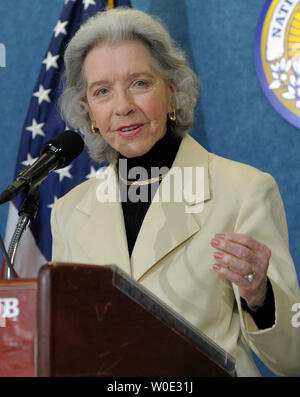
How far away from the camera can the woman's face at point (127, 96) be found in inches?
66.6

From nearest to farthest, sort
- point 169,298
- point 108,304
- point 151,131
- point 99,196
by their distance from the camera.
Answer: point 108,304, point 169,298, point 151,131, point 99,196

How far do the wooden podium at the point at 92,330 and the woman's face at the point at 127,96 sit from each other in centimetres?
100

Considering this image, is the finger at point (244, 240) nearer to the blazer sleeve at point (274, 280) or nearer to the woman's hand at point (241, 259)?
the woman's hand at point (241, 259)

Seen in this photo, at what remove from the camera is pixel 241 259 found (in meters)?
1.00

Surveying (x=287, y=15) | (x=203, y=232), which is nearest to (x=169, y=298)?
(x=203, y=232)

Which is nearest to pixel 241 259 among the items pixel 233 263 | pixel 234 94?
pixel 233 263

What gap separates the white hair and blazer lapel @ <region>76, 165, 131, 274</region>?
0.67 ft

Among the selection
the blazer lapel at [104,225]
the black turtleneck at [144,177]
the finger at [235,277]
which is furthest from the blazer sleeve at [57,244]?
the finger at [235,277]

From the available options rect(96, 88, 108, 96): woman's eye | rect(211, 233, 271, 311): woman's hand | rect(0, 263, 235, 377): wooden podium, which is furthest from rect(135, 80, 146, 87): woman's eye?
rect(0, 263, 235, 377): wooden podium

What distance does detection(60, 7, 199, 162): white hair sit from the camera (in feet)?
5.69

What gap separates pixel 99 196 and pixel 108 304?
3.85 ft

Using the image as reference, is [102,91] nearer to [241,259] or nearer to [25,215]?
[25,215]
